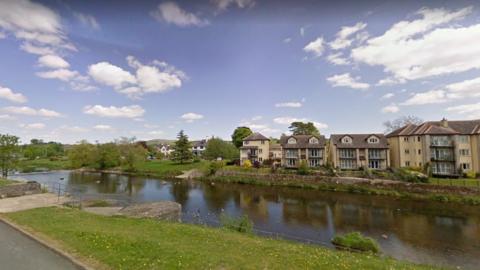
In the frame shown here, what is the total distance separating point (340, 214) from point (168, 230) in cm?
1941

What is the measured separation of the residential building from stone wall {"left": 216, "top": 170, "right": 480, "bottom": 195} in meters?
7.56

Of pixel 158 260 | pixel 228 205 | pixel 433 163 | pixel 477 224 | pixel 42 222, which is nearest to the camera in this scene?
pixel 158 260

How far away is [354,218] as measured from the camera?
23281 millimetres

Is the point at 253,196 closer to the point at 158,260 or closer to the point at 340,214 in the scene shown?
the point at 340,214

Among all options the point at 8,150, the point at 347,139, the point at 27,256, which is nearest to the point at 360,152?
the point at 347,139

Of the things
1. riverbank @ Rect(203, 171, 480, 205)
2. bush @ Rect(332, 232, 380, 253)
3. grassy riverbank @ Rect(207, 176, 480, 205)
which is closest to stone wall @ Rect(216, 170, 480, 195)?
riverbank @ Rect(203, 171, 480, 205)

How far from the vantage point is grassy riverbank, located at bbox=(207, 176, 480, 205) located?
27.7 meters

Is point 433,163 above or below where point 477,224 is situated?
above

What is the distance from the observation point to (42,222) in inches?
468

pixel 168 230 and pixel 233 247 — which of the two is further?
pixel 168 230

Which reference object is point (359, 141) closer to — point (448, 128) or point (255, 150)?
point (448, 128)

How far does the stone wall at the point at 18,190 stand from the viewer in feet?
67.3

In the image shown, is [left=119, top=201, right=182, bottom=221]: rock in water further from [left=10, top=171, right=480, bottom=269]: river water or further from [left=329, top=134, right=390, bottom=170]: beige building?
[left=329, top=134, right=390, bottom=170]: beige building

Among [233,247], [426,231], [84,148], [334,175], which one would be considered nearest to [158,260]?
[233,247]
